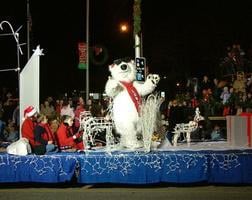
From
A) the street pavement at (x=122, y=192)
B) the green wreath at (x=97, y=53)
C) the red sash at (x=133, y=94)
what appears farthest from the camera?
the green wreath at (x=97, y=53)

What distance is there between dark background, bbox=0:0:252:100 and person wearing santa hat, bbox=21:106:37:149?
20.5m

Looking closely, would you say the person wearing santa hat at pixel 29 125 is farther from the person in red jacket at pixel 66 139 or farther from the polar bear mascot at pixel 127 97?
the polar bear mascot at pixel 127 97

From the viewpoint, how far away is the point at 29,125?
13.2m

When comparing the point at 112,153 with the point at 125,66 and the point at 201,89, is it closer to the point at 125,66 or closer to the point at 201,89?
the point at 125,66

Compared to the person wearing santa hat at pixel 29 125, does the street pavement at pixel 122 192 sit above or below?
below

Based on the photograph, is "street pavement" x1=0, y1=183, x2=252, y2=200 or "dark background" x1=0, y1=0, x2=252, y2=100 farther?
"dark background" x1=0, y1=0, x2=252, y2=100

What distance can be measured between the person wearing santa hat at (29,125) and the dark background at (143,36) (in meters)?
20.5

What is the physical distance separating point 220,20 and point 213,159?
23.3 metres

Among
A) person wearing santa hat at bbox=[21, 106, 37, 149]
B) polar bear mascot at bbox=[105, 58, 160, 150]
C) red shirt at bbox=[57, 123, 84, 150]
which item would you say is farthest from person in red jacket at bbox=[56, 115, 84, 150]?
polar bear mascot at bbox=[105, 58, 160, 150]

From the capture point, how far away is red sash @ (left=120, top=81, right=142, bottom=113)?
13461 mm

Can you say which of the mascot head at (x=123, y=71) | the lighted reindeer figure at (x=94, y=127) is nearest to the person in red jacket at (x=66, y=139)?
the lighted reindeer figure at (x=94, y=127)

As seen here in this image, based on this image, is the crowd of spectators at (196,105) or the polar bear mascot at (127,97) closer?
the polar bear mascot at (127,97)

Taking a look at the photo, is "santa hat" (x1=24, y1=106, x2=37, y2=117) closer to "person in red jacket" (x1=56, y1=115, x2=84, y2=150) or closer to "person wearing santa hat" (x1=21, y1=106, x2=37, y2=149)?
"person wearing santa hat" (x1=21, y1=106, x2=37, y2=149)

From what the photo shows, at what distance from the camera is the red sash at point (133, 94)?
13.5m
